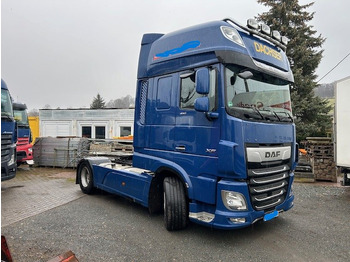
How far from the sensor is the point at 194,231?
466cm

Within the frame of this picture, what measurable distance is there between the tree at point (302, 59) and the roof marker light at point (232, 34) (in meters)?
13.1

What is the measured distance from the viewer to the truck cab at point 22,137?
10945mm

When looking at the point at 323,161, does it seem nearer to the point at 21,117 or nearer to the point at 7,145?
the point at 7,145

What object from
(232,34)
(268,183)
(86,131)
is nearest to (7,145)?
(232,34)

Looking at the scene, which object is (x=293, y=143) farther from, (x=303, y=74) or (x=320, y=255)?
(x=303, y=74)

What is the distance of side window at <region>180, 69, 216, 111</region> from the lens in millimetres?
3980

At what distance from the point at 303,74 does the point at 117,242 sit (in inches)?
671

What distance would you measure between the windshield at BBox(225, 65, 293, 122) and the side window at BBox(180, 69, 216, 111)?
0.21 meters

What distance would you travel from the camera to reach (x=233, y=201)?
381 cm

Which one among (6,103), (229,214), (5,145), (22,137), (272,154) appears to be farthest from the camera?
(22,137)

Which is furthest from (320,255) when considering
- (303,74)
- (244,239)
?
(303,74)

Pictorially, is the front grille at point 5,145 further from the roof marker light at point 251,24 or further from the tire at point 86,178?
the roof marker light at point 251,24

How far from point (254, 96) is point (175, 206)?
227 cm

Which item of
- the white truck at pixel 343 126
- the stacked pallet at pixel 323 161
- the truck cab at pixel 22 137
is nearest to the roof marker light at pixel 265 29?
the white truck at pixel 343 126
